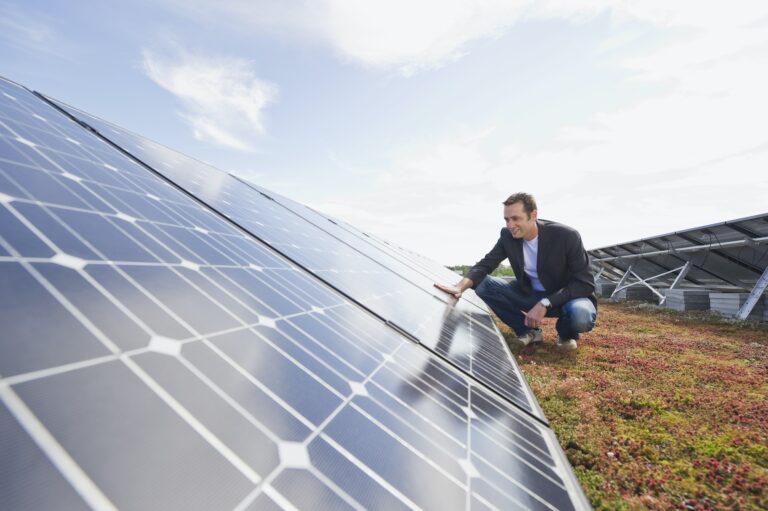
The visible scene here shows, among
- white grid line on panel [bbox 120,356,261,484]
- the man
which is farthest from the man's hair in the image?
white grid line on panel [bbox 120,356,261,484]

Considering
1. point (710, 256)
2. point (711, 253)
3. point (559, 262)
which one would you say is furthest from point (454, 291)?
point (710, 256)

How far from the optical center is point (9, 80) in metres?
6.90

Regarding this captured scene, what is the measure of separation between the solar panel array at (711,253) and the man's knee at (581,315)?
10015 millimetres

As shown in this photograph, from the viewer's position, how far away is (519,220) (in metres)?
6.89

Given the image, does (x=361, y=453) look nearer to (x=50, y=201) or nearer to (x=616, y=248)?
(x=50, y=201)

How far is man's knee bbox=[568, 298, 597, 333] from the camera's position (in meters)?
6.38

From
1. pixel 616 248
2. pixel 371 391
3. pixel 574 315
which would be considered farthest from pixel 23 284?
pixel 616 248

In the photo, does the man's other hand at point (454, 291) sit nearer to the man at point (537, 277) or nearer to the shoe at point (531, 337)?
the man at point (537, 277)

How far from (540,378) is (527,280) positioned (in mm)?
2944

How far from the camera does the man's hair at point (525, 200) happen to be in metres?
6.84

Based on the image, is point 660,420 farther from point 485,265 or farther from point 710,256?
point 710,256

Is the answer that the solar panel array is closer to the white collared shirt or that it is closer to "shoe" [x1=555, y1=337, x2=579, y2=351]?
the white collared shirt

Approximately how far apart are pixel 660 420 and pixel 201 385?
4192mm

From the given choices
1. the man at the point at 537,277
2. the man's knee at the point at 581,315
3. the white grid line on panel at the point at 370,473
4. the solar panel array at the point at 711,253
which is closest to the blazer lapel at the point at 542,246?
the man at the point at 537,277
